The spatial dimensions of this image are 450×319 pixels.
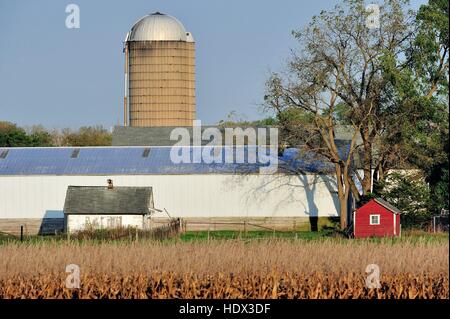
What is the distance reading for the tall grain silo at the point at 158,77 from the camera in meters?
97.4

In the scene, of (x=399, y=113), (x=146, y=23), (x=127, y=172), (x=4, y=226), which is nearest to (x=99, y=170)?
(x=127, y=172)

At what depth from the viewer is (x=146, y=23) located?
100688 mm

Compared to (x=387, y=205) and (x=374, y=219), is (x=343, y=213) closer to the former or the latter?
(x=387, y=205)

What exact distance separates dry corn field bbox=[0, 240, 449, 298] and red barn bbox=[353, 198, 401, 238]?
72.8ft

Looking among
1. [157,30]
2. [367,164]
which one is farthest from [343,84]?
[157,30]

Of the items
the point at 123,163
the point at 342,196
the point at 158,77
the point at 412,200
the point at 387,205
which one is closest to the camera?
the point at 387,205

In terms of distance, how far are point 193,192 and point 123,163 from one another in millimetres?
5153

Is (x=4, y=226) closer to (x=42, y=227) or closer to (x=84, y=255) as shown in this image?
(x=42, y=227)

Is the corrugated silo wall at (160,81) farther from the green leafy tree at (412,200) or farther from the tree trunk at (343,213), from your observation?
the green leafy tree at (412,200)

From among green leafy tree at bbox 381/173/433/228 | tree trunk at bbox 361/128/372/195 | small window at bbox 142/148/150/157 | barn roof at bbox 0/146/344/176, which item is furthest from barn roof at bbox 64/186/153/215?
green leafy tree at bbox 381/173/433/228

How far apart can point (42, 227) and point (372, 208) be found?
68.9 ft

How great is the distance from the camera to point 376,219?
55.8 meters

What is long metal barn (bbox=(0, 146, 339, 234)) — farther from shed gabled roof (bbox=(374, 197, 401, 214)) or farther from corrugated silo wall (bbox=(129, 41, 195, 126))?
corrugated silo wall (bbox=(129, 41, 195, 126))

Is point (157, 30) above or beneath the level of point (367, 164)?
above
